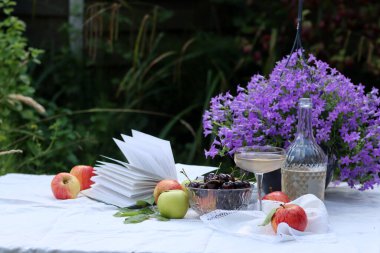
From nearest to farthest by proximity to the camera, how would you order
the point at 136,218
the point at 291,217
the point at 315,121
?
the point at 291,217 < the point at 136,218 < the point at 315,121

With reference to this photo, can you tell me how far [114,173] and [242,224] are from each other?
0.50 meters

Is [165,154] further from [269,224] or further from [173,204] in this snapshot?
[269,224]

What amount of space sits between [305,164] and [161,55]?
2.69m

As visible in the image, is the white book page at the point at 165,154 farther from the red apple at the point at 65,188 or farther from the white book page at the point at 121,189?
the red apple at the point at 65,188

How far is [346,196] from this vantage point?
7.56 feet

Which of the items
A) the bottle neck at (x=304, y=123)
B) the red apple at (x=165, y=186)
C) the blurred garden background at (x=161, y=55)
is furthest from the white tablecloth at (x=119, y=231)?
the blurred garden background at (x=161, y=55)

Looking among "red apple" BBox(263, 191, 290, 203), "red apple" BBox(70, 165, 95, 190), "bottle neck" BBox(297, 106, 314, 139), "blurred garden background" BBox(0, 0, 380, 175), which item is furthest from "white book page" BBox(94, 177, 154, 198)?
"blurred garden background" BBox(0, 0, 380, 175)

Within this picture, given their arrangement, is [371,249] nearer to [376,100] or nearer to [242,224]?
[242,224]

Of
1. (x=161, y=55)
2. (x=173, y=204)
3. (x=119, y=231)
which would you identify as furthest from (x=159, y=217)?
(x=161, y=55)

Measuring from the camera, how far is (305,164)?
201 cm

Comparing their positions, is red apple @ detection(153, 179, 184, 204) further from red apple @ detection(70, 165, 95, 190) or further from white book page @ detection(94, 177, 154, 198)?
red apple @ detection(70, 165, 95, 190)

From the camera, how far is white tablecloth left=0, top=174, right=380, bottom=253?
5.32 feet

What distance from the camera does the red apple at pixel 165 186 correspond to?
198cm

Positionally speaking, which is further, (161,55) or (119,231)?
(161,55)
